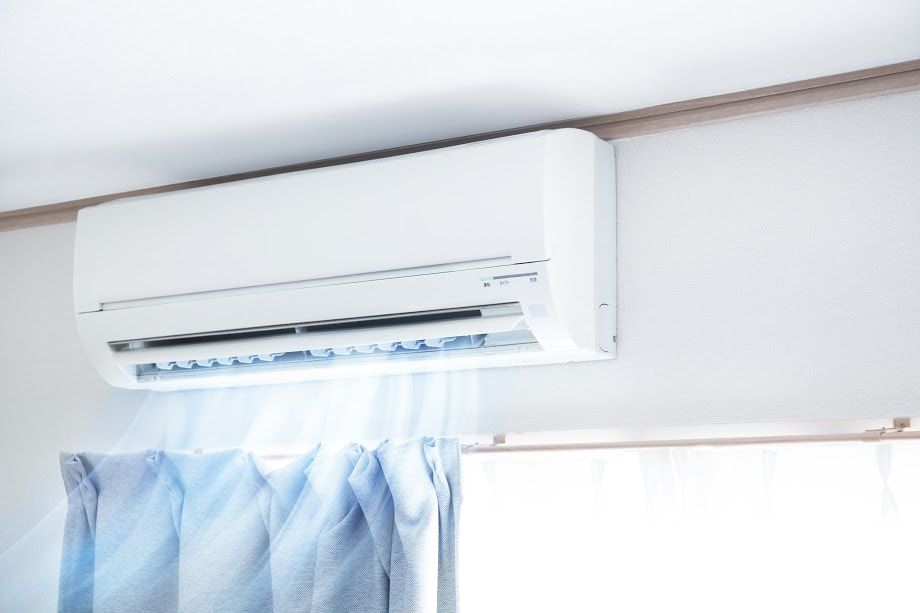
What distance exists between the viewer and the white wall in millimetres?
1625

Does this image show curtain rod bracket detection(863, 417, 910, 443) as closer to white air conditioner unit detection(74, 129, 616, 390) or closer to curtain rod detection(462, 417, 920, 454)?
curtain rod detection(462, 417, 920, 454)

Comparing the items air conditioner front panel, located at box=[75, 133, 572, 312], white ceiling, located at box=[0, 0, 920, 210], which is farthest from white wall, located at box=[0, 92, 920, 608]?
air conditioner front panel, located at box=[75, 133, 572, 312]

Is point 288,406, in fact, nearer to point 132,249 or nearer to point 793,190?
point 132,249

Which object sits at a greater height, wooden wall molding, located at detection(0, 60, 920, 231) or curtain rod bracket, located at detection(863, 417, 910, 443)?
wooden wall molding, located at detection(0, 60, 920, 231)

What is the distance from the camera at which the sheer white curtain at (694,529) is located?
1537mm

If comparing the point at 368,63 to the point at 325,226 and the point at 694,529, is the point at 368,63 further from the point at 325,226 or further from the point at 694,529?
the point at 694,529

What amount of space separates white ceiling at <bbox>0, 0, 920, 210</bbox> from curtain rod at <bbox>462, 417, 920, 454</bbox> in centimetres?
59

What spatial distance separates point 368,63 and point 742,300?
745mm

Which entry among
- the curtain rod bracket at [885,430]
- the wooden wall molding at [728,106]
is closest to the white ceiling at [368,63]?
the wooden wall molding at [728,106]

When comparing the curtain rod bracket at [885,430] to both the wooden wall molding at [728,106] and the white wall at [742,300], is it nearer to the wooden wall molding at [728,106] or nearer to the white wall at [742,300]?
the white wall at [742,300]

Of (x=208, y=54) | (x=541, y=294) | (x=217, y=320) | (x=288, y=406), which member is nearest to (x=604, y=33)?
(x=541, y=294)

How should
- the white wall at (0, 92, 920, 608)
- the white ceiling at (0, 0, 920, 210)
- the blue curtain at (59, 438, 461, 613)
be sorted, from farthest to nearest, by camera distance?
the blue curtain at (59, 438, 461, 613) → the white wall at (0, 92, 920, 608) → the white ceiling at (0, 0, 920, 210)

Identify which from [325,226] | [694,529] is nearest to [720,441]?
[694,529]

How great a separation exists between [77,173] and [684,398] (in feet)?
4.39
